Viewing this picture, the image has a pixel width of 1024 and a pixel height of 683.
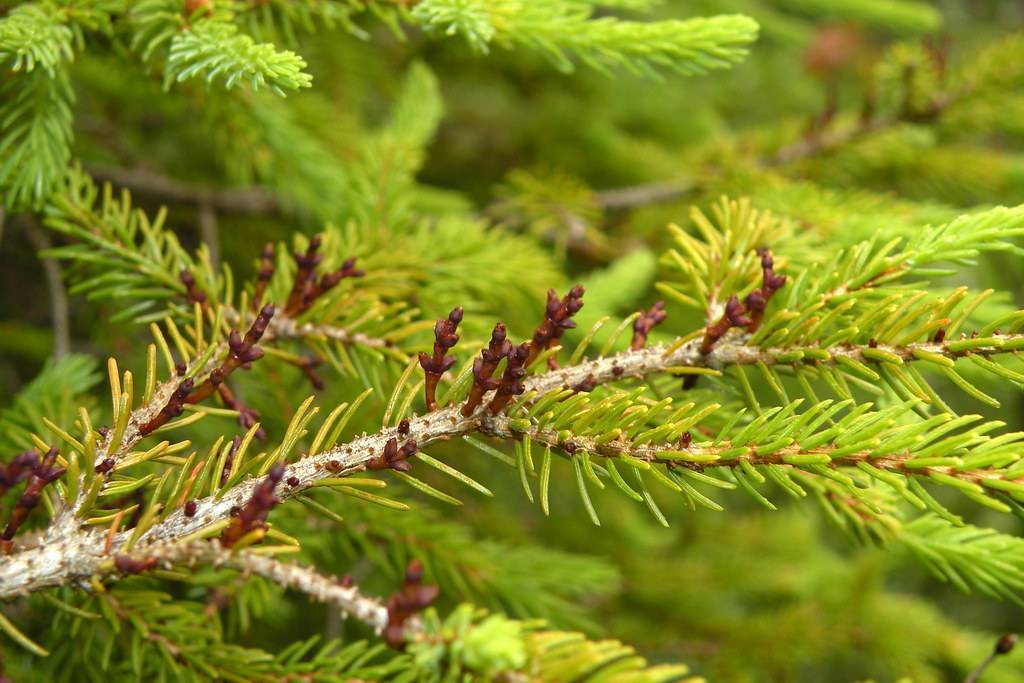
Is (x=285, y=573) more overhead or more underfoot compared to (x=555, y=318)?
more underfoot

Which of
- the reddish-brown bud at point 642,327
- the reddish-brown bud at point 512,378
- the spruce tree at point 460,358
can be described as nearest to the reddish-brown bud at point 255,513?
the spruce tree at point 460,358

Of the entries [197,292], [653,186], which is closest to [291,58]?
[197,292]

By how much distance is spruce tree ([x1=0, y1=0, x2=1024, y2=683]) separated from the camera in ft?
2.69

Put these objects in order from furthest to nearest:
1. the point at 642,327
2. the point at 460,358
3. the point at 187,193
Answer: the point at 187,193, the point at 460,358, the point at 642,327

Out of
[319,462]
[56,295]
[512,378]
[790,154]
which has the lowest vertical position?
[56,295]

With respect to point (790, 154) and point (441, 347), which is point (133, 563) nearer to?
point (441, 347)

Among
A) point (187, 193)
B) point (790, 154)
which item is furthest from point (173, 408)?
point (790, 154)

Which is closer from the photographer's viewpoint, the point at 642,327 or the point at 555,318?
the point at 555,318

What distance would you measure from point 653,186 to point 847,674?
12.7 feet

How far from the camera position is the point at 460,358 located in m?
1.15

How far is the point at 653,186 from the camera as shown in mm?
2303

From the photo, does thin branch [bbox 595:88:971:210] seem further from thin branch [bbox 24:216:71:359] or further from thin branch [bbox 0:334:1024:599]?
thin branch [bbox 24:216:71:359]

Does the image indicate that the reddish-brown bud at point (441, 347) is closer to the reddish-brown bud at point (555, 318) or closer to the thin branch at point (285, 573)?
the reddish-brown bud at point (555, 318)

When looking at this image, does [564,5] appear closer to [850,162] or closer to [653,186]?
[653,186]
